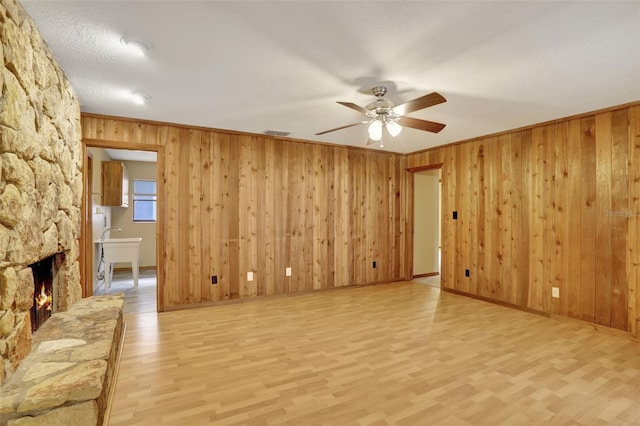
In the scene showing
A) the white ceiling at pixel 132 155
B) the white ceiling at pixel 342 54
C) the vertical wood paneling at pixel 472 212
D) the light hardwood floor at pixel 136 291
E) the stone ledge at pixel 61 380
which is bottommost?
the light hardwood floor at pixel 136 291

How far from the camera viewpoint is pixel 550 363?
107 inches

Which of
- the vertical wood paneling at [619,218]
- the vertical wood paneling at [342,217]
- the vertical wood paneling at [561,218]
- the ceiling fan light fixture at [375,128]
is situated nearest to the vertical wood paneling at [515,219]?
the vertical wood paneling at [561,218]

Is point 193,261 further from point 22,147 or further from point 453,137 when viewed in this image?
point 453,137

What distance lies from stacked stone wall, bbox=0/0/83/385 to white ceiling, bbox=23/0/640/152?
0.22m

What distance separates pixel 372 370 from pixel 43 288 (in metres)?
2.70

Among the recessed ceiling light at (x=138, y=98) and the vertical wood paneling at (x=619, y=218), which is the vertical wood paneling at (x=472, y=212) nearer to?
the vertical wood paneling at (x=619, y=218)

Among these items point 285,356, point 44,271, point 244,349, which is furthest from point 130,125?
point 285,356

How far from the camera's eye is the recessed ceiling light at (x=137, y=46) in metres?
2.15

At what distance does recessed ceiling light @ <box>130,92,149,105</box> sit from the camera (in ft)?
10.3

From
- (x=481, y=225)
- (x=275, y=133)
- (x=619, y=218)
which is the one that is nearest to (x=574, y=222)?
(x=619, y=218)

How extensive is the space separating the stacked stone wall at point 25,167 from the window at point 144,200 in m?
5.11

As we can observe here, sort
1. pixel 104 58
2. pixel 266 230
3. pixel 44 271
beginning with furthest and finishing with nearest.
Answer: pixel 266 230, pixel 44 271, pixel 104 58

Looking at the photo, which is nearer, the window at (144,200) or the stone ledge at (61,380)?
the stone ledge at (61,380)

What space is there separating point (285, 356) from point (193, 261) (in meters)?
2.10
